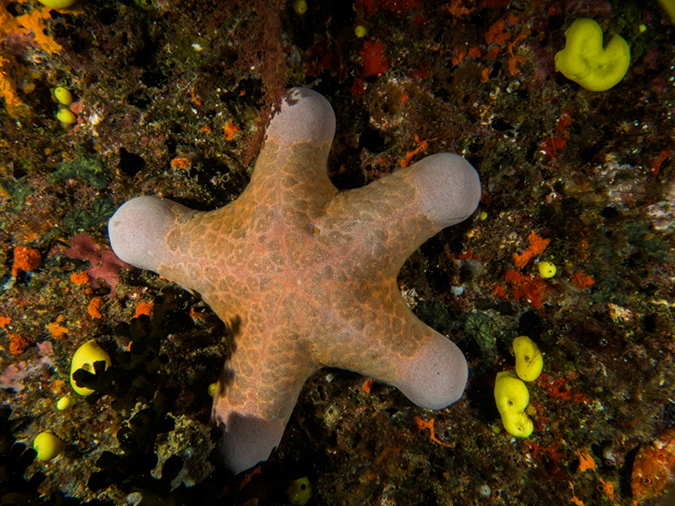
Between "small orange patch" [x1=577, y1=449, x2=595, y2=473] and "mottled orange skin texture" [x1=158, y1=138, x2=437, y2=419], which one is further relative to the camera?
"small orange patch" [x1=577, y1=449, x2=595, y2=473]

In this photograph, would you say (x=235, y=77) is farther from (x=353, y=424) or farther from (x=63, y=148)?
(x=353, y=424)

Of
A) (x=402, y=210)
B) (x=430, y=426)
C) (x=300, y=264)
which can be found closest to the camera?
(x=300, y=264)

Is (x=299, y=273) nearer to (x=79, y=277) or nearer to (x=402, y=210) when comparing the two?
(x=402, y=210)

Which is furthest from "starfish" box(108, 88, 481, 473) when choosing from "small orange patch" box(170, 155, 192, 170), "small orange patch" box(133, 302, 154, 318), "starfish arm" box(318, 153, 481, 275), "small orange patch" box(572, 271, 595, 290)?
"small orange patch" box(572, 271, 595, 290)

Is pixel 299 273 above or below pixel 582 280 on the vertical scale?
below

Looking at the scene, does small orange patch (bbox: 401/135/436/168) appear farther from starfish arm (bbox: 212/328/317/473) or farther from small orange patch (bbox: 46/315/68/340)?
small orange patch (bbox: 46/315/68/340)

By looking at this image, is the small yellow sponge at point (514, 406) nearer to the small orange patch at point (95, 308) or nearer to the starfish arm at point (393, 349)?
the starfish arm at point (393, 349)

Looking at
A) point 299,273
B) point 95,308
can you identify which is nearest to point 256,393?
point 299,273
